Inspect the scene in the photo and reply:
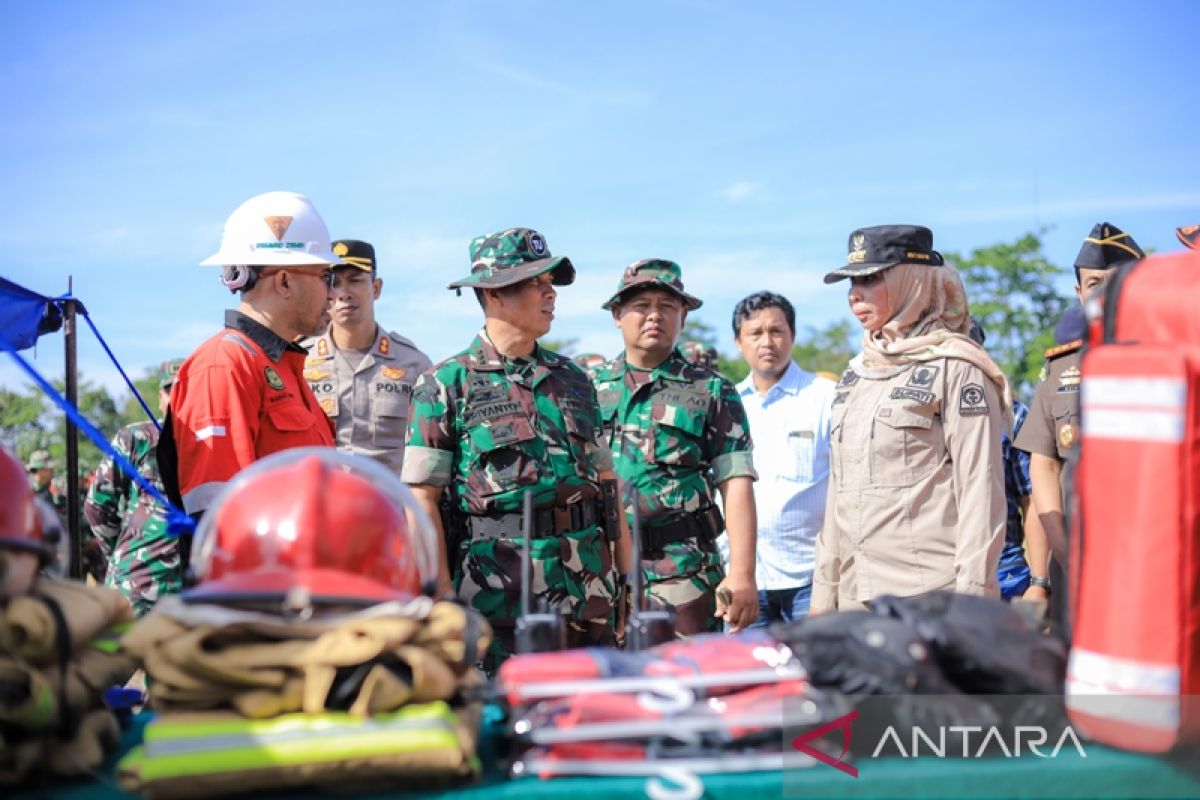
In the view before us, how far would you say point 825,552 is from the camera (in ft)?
15.0

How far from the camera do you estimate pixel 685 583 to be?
15.9ft

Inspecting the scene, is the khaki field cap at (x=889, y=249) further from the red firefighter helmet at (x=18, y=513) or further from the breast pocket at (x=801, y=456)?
the red firefighter helmet at (x=18, y=513)

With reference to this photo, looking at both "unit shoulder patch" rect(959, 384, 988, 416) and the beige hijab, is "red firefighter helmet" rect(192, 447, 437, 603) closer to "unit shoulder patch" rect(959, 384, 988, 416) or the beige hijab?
"unit shoulder patch" rect(959, 384, 988, 416)

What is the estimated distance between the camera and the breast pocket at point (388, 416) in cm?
614

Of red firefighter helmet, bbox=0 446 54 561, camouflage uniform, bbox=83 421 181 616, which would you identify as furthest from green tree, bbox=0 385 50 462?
red firefighter helmet, bbox=0 446 54 561

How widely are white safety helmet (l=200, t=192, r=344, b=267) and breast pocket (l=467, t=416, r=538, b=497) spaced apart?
2.74 ft

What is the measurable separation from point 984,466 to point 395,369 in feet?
11.4

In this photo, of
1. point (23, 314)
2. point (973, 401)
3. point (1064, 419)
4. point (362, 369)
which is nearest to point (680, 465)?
point (973, 401)

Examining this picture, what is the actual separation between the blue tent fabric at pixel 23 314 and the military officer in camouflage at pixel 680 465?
2.37 metres

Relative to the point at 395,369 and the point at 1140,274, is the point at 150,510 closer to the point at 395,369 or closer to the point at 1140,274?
the point at 395,369

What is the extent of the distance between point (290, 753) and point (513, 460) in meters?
2.33

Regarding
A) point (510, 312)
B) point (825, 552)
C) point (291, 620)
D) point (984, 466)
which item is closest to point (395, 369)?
point (510, 312)

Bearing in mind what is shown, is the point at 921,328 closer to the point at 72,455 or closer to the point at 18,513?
the point at 72,455

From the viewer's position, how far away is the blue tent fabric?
12.9 feet
